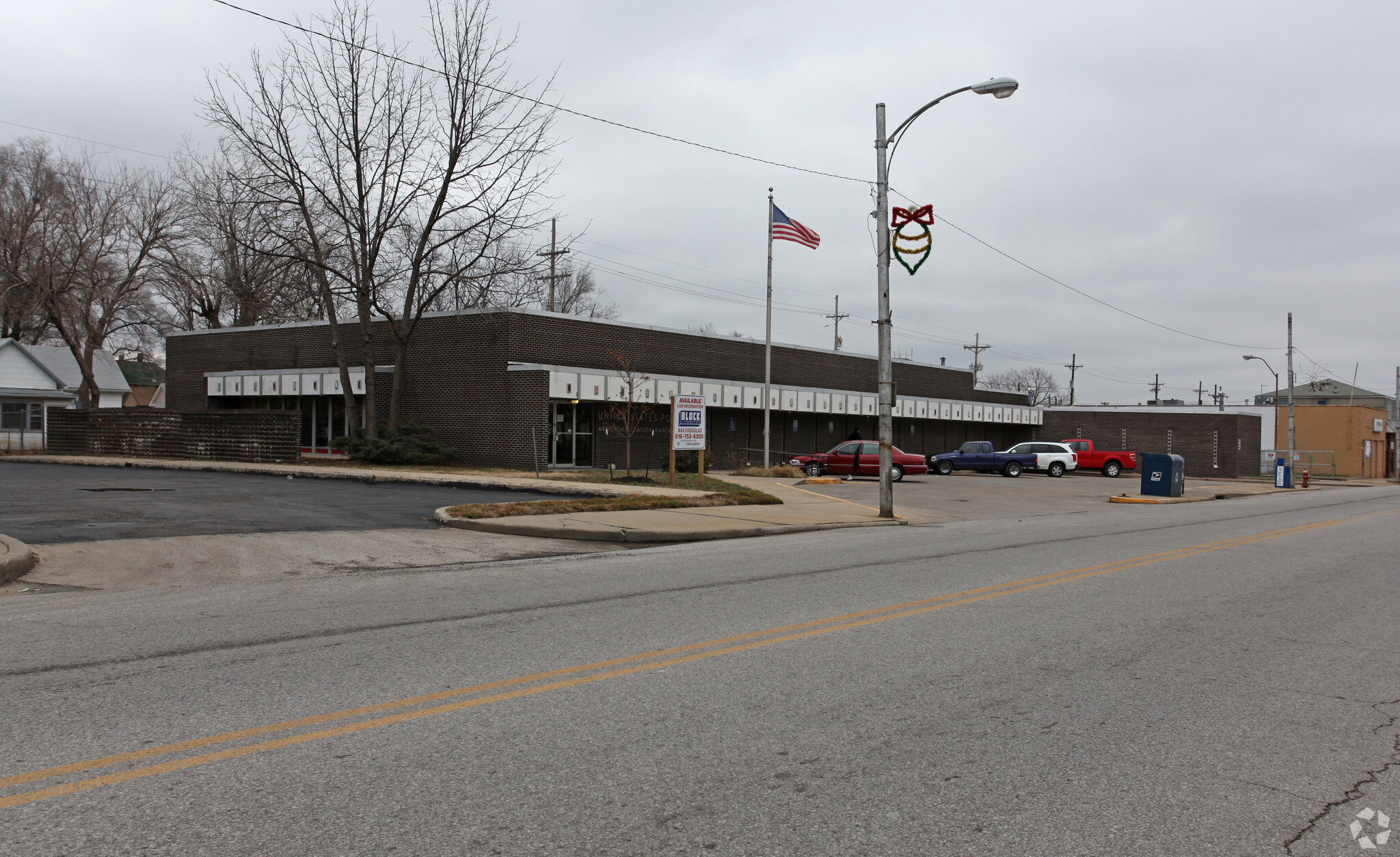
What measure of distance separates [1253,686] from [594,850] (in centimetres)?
452

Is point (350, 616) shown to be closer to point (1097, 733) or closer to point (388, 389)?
point (1097, 733)

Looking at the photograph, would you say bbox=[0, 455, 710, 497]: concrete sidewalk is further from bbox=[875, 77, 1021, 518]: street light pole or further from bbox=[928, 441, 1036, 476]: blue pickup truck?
bbox=[928, 441, 1036, 476]: blue pickup truck

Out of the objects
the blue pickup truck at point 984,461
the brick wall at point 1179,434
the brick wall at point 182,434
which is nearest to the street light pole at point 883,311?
the brick wall at point 182,434

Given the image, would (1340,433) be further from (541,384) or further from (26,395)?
(26,395)

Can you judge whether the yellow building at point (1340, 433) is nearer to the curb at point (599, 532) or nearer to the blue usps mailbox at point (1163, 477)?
the blue usps mailbox at point (1163, 477)

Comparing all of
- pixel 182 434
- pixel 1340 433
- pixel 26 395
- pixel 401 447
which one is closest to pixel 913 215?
pixel 401 447

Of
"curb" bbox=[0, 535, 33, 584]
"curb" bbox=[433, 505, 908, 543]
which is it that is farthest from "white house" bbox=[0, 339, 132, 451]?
"curb" bbox=[0, 535, 33, 584]

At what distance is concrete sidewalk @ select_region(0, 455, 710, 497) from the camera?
2053 centimetres

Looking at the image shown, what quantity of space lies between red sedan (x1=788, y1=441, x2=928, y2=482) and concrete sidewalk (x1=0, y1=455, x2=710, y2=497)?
1253 cm

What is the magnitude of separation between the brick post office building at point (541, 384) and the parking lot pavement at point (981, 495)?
6.14m

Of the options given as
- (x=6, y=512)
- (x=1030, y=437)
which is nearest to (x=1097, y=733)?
(x=6, y=512)

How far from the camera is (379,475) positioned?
23906 millimetres

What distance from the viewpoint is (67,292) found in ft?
139

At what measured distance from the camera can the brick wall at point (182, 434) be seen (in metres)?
29.8
